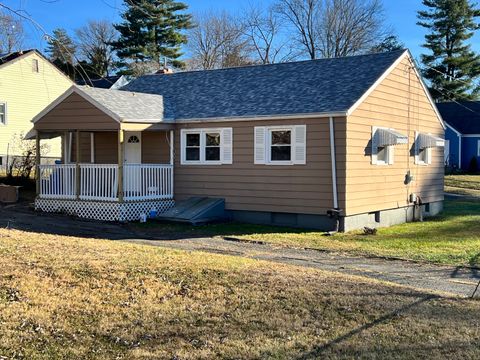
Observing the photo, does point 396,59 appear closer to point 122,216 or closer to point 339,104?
point 339,104

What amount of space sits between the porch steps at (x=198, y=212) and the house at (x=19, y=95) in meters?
18.2

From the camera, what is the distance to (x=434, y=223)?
1838 centimetres

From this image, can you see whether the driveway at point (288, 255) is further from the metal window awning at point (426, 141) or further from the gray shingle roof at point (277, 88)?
the metal window awning at point (426, 141)

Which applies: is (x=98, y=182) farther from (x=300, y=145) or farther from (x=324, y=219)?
(x=324, y=219)

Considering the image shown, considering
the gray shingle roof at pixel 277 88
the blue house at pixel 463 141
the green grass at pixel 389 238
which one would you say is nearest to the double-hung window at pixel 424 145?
the green grass at pixel 389 238

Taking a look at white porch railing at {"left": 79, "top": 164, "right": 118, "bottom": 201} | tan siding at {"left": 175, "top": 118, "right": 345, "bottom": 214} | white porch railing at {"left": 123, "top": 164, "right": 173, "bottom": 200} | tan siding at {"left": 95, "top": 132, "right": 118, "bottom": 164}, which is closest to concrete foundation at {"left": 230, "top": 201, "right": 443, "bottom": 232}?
tan siding at {"left": 175, "top": 118, "right": 345, "bottom": 214}

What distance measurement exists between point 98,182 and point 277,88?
6.28 m

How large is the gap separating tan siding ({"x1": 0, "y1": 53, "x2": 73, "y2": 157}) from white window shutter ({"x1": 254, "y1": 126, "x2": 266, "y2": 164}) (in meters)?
19.4

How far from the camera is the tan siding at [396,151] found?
50.8 feet

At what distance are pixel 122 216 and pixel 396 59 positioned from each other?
31.6ft

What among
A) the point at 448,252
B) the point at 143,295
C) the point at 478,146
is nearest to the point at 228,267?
the point at 143,295

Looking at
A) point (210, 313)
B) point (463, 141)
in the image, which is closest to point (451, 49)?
point (463, 141)

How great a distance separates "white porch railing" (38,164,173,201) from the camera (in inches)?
663

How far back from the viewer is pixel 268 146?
1622 cm
